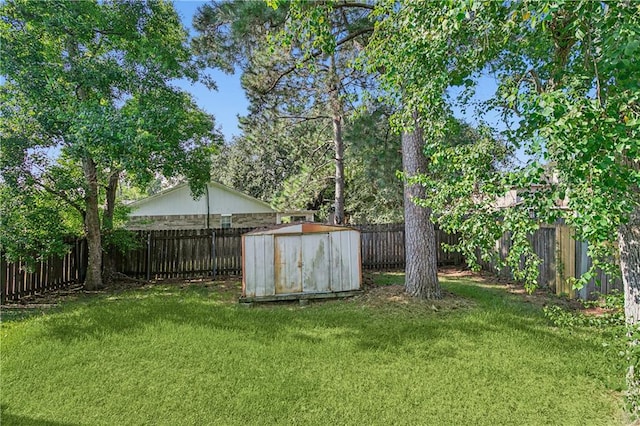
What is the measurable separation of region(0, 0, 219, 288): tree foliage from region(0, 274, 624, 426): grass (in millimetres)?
2708

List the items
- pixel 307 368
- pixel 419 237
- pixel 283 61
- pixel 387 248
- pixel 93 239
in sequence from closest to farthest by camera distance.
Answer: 1. pixel 307 368
2. pixel 419 237
3. pixel 93 239
4. pixel 283 61
5. pixel 387 248

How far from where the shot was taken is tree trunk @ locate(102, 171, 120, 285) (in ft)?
26.6

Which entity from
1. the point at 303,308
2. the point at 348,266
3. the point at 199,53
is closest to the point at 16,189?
the point at 199,53

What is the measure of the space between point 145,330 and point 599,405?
5063mm

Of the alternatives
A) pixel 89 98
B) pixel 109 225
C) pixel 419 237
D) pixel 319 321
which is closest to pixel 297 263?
pixel 319 321

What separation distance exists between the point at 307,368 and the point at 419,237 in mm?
3410

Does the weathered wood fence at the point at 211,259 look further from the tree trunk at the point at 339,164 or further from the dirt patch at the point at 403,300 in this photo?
the dirt patch at the point at 403,300

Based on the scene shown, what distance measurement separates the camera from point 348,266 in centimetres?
653

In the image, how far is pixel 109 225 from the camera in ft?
26.7

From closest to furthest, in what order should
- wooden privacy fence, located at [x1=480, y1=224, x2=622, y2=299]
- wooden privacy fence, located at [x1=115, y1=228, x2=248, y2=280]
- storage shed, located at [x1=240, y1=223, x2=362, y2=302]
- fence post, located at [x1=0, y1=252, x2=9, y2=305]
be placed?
1. wooden privacy fence, located at [x1=480, y1=224, x2=622, y2=299]
2. fence post, located at [x1=0, y1=252, x2=9, y2=305]
3. storage shed, located at [x1=240, y1=223, x2=362, y2=302]
4. wooden privacy fence, located at [x1=115, y1=228, x2=248, y2=280]

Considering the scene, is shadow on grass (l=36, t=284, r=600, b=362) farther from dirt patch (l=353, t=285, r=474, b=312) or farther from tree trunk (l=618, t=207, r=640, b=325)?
tree trunk (l=618, t=207, r=640, b=325)

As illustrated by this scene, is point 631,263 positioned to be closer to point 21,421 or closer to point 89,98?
point 21,421

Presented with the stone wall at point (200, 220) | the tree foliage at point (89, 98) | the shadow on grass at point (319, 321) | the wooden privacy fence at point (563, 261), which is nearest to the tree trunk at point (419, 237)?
the shadow on grass at point (319, 321)

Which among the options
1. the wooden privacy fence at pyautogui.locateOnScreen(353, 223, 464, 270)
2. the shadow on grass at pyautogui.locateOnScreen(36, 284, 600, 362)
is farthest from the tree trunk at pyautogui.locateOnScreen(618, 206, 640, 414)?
the wooden privacy fence at pyautogui.locateOnScreen(353, 223, 464, 270)
